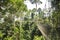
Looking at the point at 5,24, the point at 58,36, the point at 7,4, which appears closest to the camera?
the point at 58,36

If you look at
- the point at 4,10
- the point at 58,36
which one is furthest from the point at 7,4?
the point at 58,36

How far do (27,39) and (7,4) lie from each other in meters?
14.7

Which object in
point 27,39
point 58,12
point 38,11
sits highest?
point 58,12

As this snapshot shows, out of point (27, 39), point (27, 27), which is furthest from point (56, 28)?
point (27, 27)

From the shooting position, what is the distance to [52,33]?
449cm

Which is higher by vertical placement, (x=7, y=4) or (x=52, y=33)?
(x=7, y=4)

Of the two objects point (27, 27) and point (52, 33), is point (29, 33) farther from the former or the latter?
point (52, 33)

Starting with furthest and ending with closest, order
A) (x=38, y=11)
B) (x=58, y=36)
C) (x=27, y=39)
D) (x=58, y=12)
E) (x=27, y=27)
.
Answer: (x=38, y=11) → (x=27, y=27) → (x=27, y=39) → (x=58, y=12) → (x=58, y=36)

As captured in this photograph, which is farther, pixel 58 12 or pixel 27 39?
pixel 27 39

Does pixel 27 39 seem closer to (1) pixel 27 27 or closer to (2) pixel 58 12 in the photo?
(1) pixel 27 27

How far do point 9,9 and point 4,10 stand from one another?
23 centimetres

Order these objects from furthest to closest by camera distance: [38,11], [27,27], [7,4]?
[38,11]
[27,27]
[7,4]

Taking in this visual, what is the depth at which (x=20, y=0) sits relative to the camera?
18.1 feet

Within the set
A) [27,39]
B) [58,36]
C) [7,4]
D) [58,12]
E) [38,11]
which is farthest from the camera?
[38,11]
